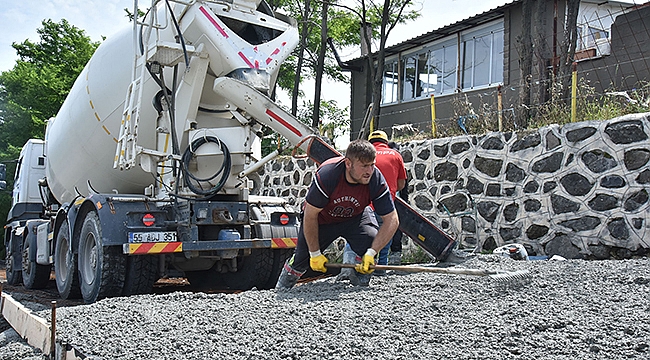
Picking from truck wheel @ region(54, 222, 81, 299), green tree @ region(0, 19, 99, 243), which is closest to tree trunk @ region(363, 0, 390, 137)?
truck wheel @ region(54, 222, 81, 299)

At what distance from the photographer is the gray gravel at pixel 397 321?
120 inches

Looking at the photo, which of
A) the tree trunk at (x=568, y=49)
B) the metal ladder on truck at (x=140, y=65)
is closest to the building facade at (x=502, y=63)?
the tree trunk at (x=568, y=49)

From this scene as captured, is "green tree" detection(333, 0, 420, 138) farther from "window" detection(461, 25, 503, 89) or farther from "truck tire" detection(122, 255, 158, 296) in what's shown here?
"truck tire" detection(122, 255, 158, 296)

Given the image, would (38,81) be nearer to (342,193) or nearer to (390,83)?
(390,83)

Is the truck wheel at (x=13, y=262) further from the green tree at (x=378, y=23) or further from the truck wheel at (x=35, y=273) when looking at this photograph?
the green tree at (x=378, y=23)

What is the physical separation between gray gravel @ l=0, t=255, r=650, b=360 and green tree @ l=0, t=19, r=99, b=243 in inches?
633

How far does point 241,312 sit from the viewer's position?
4105 millimetres

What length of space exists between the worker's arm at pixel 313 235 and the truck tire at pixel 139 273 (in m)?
2.13

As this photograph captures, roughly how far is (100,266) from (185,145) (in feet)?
4.89

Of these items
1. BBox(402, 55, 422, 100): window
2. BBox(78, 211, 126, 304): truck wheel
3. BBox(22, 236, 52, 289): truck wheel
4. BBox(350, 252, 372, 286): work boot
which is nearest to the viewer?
BBox(350, 252, 372, 286): work boot

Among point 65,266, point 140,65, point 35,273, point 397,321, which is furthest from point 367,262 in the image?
point 35,273

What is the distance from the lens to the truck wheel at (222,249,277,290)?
708cm

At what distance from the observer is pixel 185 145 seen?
6.34m

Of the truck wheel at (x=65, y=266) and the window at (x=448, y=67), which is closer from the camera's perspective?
the truck wheel at (x=65, y=266)
